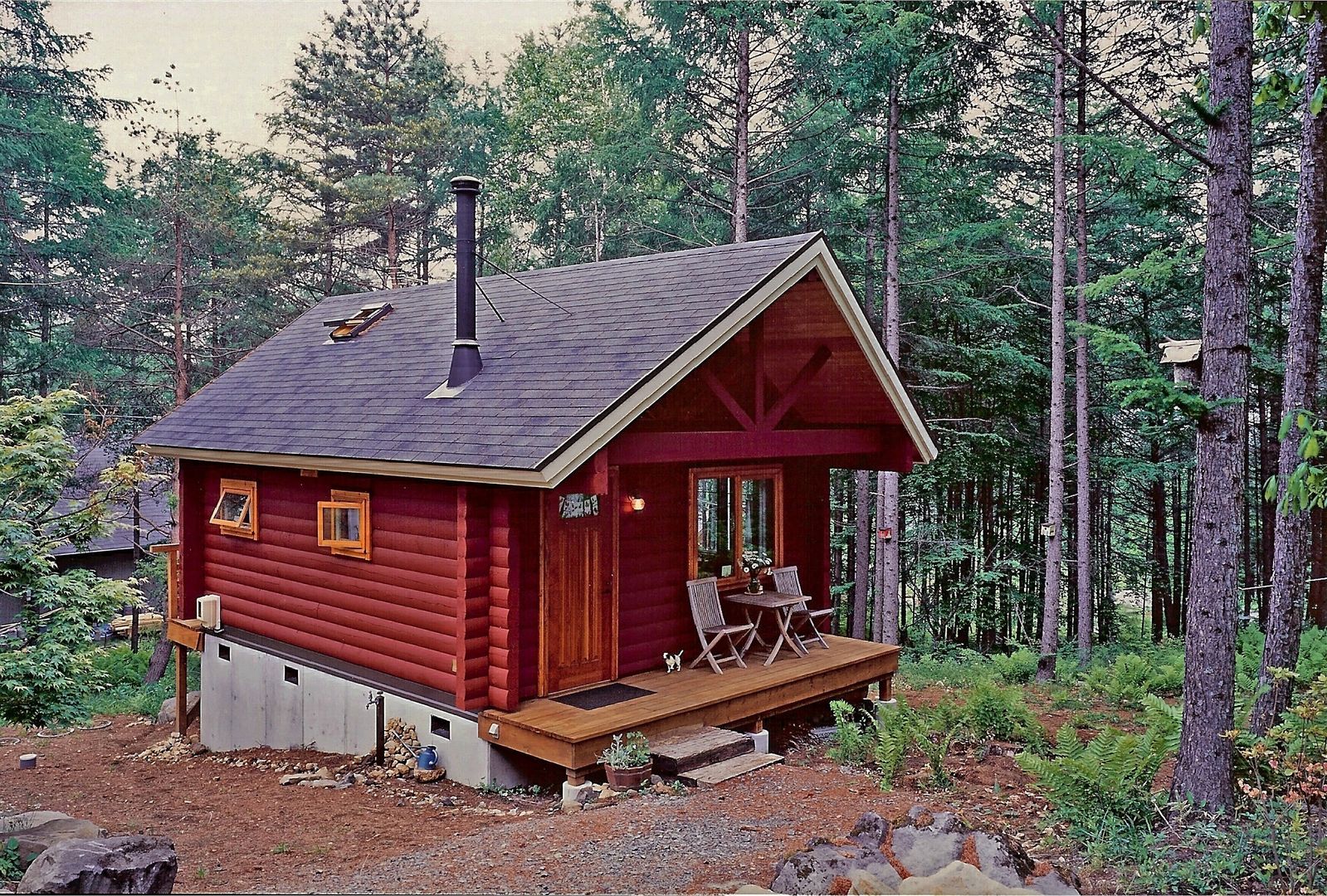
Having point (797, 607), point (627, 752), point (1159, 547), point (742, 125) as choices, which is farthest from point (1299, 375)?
point (1159, 547)

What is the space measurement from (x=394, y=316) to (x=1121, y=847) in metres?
10.3

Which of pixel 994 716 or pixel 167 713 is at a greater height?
pixel 994 716

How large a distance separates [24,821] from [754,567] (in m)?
6.58

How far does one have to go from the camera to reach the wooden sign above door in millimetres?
8549

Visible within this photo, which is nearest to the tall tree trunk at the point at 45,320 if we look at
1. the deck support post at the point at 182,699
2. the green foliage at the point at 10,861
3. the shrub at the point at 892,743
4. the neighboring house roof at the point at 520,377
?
the neighboring house roof at the point at 520,377

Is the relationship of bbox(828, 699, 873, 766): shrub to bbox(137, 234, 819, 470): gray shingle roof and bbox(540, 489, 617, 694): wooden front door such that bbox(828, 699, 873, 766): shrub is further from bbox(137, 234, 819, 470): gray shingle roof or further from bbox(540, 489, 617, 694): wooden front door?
bbox(137, 234, 819, 470): gray shingle roof

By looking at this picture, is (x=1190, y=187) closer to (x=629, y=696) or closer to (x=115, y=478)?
(x=629, y=696)

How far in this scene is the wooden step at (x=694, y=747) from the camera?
24.3 ft

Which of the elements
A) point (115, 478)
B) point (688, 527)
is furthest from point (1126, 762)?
point (115, 478)

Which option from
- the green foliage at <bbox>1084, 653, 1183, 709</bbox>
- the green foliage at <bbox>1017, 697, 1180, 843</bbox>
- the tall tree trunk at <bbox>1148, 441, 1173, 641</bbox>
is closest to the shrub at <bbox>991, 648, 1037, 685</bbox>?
the green foliage at <bbox>1084, 653, 1183, 709</bbox>

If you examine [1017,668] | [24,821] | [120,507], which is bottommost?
[1017,668]

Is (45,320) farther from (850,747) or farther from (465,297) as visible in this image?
(850,747)

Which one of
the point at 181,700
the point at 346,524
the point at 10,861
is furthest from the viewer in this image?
the point at 181,700

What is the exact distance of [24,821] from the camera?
22.6ft
